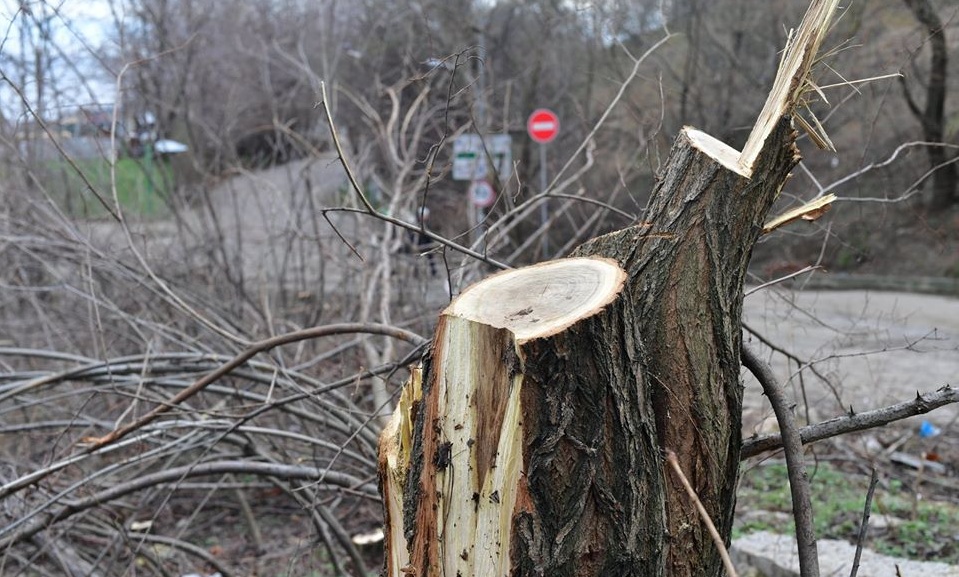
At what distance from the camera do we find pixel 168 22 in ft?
29.1

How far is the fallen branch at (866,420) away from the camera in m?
1.99

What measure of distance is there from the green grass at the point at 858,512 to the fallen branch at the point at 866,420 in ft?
5.36

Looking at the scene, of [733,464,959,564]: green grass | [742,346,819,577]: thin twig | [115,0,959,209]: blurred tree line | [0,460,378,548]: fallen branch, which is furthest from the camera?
[115,0,959,209]: blurred tree line

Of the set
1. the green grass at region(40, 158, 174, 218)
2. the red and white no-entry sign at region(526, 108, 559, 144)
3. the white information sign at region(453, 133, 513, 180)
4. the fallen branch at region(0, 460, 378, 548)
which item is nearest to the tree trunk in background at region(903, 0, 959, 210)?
the red and white no-entry sign at region(526, 108, 559, 144)

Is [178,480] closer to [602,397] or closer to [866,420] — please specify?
[602,397]

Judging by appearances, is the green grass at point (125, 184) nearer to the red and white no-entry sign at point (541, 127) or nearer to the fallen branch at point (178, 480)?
the fallen branch at point (178, 480)

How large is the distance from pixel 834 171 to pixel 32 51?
12.3 m

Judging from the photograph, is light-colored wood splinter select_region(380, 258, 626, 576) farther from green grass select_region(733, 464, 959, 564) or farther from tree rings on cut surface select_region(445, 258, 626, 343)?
green grass select_region(733, 464, 959, 564)

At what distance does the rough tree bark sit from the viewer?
1719mm

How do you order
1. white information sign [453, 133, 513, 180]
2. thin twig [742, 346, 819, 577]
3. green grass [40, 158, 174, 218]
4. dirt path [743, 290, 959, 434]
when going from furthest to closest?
green grass [40, 158, 174, 218]
white information sign [453, 133, 513, 180]
dirt path [743, 290, 959, 434]
thin twig [742, 346, 819, 577]

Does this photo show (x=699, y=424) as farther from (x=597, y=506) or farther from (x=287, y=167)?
(x=287, y=167)

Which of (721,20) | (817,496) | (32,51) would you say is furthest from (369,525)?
(721,20)

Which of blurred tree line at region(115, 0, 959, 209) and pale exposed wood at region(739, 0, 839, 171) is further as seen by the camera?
blurred tree line at region(115, 0, 959, 209)

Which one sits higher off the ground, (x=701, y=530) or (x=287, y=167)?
(x=287, y=167)
